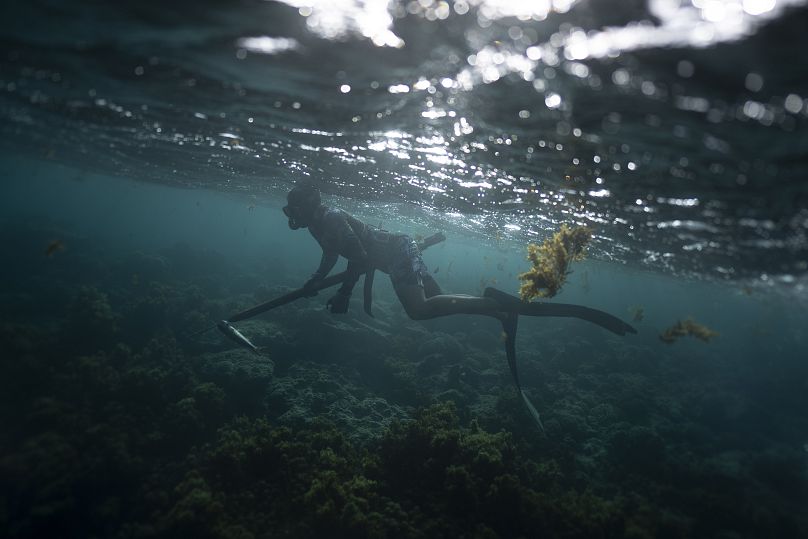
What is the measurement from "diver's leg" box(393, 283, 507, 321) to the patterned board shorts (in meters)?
0.34

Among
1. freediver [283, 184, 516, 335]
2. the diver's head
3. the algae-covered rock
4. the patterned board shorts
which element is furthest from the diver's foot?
the algae-covered rock

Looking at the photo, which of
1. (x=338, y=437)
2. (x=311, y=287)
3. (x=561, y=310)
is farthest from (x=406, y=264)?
(x=338, y=437)

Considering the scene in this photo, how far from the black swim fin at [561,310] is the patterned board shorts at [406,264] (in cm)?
225

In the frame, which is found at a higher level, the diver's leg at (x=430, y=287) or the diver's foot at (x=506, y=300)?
the diver's foot at (x=506, y=300)

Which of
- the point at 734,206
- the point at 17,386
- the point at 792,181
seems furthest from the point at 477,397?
the point at 17,386

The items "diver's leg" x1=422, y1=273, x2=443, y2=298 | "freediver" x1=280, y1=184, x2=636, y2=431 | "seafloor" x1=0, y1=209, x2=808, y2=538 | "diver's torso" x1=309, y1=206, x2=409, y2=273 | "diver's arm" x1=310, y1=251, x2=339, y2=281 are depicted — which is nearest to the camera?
"seafloor" x1=0, y1=209, x2=808, y2=538

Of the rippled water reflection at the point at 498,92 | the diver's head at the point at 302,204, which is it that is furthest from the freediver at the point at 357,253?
the rippled water reflection at the point at 498,92

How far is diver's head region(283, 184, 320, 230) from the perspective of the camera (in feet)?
33.9

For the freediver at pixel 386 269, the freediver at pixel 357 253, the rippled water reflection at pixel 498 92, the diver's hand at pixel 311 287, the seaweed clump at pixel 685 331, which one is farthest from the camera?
the freediver at pixel 357 253

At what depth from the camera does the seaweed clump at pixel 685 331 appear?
30.2 feet

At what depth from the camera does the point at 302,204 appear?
34.5 ft

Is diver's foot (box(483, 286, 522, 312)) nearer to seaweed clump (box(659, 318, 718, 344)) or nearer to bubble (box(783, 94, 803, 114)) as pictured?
seaweed clump (box(659, 318, 718, 344))

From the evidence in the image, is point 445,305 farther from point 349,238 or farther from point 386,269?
point 349,238

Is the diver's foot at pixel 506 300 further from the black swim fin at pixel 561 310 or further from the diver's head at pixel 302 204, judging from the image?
the diver's head at pixel 302 204
